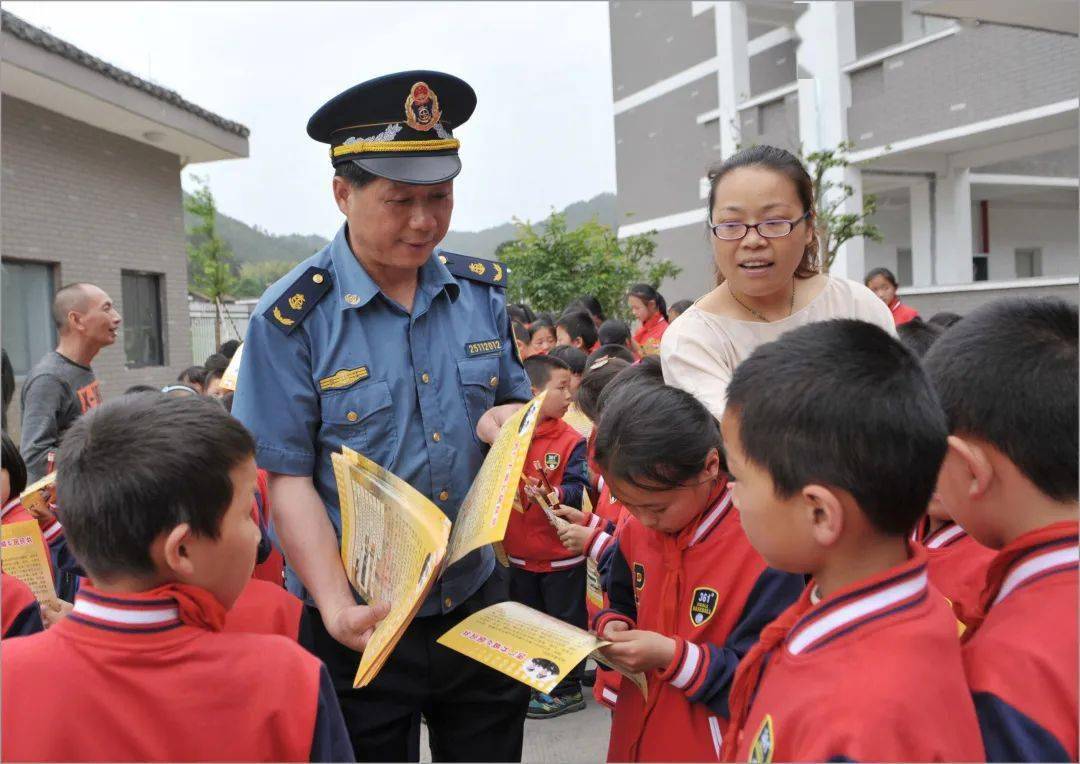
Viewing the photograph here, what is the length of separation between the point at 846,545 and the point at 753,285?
795 millimetres

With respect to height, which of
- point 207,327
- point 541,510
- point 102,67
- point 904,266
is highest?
point 102,67

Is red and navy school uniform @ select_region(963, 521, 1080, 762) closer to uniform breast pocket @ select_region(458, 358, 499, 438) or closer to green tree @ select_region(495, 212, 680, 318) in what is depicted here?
uniform breast pocket @ select_region(458, 358, 499, 438)

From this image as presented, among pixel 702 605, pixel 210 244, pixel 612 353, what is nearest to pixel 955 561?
pixel 702 605

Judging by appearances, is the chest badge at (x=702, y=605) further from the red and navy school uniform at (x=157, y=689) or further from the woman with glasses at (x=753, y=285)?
the red and navy school uniform at (x=157, y=689)

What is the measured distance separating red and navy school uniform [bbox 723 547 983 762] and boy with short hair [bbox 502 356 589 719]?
7.75ft

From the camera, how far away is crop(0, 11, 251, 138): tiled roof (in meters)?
7.09

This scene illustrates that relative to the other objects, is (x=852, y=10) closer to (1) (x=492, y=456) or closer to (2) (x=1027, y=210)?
(2) (x=1027, y=210)

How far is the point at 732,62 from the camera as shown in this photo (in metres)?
14.4

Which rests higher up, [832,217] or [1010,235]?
[1010,235]

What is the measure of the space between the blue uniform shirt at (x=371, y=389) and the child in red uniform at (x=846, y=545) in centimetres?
73

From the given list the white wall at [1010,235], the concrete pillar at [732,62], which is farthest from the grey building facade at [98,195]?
the white wall at [1010,235]

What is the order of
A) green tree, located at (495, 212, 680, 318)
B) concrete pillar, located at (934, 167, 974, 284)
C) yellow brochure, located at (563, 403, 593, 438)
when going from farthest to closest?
1. concrete pillar, located at (934, 167, 974, 284)
2. green tree, located at (495, 212, 680, 318)
3. yellow brochure, located at (563, 403, 593, 438)

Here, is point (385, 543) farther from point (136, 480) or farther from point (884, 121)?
point (884, 121)

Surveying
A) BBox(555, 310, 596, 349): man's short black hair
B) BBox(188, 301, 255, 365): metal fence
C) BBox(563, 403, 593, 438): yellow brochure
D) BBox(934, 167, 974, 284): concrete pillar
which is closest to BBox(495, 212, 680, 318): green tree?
BBox(188, 301, 255, 365): metal fence
